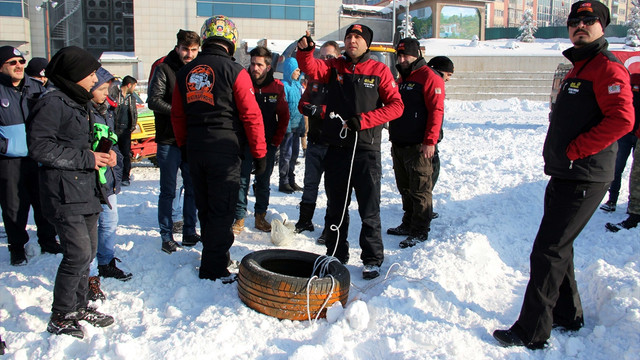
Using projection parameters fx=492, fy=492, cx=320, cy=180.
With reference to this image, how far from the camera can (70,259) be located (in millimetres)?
3463

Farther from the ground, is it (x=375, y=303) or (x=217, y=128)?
(x=217, y=128)

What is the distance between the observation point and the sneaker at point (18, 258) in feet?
16.1

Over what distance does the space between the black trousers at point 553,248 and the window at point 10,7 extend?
52445mm

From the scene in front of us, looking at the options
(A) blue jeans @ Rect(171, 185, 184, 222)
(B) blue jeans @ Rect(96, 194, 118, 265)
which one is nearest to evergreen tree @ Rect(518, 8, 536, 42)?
(A) blue jeans @ Rect(171, 185, 184, 222)

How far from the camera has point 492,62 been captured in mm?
35469

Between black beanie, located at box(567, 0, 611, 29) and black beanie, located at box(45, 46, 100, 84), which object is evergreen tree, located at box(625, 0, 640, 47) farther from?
black beanie, located at box(45, 46, 100, 84)

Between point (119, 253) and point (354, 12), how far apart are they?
49687mm

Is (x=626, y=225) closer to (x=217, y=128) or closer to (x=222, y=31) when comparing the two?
(x=217, y=128)

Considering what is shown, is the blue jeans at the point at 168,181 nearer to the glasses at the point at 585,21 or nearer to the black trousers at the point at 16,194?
the black trousers at the point at 16,194

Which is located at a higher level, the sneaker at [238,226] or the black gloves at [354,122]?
the black gloves at [354,122]

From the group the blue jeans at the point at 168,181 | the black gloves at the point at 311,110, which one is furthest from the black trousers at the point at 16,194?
the black gloves at the point at 311,110

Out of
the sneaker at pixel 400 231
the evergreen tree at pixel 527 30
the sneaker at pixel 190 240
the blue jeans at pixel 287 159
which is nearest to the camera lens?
the sneaker at pixel 190 240

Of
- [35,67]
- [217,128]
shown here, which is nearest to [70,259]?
[217,128]

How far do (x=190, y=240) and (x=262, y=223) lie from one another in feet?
3.52
